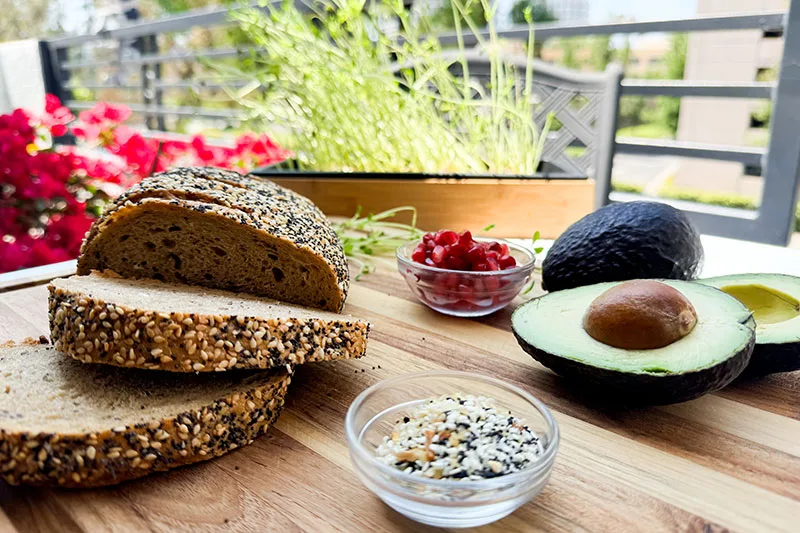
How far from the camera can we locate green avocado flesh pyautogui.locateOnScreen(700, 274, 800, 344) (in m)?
1.15

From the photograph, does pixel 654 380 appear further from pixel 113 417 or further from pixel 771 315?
pixel 113 417

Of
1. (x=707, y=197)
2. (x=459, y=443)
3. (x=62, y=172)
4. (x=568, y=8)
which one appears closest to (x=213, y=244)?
(x=459, y=443)

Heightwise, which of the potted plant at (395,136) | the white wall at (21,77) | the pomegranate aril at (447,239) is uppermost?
the white wall at (21,77)

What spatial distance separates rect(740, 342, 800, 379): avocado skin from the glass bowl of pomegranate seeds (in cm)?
58

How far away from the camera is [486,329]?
4.97 ft

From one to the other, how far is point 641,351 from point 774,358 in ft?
0.99

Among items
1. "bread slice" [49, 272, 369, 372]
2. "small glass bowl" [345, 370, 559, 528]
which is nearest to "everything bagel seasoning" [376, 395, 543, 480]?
"small glass bowl" [345, 370, 559, 528]

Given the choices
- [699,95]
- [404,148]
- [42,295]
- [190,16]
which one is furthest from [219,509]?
[190,16]

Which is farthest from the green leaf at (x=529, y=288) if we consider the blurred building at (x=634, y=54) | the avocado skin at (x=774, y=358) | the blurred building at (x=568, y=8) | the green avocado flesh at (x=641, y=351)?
the blurred building at (x=634, y=54)

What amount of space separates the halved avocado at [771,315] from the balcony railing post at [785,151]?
204 centimetres

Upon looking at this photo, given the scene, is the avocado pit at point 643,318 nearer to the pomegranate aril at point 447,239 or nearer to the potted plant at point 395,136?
the pomegranate aril at point 447,239

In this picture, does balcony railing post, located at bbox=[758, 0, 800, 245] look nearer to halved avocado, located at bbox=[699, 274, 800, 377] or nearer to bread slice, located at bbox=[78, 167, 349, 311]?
halved avocado, located at bbox=[699, 274, 800, 377]

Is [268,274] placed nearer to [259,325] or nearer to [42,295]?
[259,325]

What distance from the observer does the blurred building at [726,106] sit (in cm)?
783
